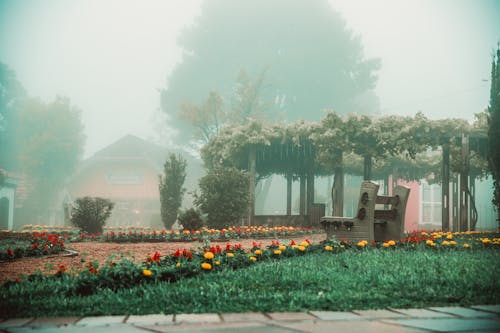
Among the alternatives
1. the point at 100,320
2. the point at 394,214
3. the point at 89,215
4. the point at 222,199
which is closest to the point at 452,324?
the point at 100,320

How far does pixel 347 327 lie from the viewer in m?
2.60

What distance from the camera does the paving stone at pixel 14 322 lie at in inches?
102

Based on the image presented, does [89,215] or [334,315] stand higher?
[89,215]

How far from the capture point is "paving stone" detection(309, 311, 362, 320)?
2.80 metres

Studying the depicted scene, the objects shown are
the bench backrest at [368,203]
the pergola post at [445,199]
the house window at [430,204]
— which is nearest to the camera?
the bench backrest at [368,203]

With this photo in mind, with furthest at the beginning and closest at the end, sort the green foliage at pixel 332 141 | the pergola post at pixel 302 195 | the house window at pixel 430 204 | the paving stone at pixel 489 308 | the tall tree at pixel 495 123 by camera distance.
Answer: the house window at pixel 430 204 < the pergola post at pixel 302 195 < the green foliage at pixel 332 141 < the tall tree at pixel 495 123 < the paving stone at pixel 489 308

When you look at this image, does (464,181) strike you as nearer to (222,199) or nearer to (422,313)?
(222,199)

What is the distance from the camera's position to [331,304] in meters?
3.12

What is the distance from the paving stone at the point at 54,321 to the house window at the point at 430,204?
24774mm

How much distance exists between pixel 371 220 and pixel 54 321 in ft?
18.7

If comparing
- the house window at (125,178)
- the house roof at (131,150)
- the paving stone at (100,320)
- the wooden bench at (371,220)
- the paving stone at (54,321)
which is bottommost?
the paving stone at (54,321)

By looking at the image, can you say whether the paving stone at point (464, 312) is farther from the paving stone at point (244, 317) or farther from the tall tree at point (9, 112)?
the tall tree at point (9, 112)

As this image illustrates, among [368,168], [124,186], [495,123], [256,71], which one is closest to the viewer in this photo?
[495,123]

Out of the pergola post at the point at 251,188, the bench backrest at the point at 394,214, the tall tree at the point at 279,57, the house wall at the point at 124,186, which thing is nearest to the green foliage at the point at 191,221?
the pergola post at the point at 251,188
